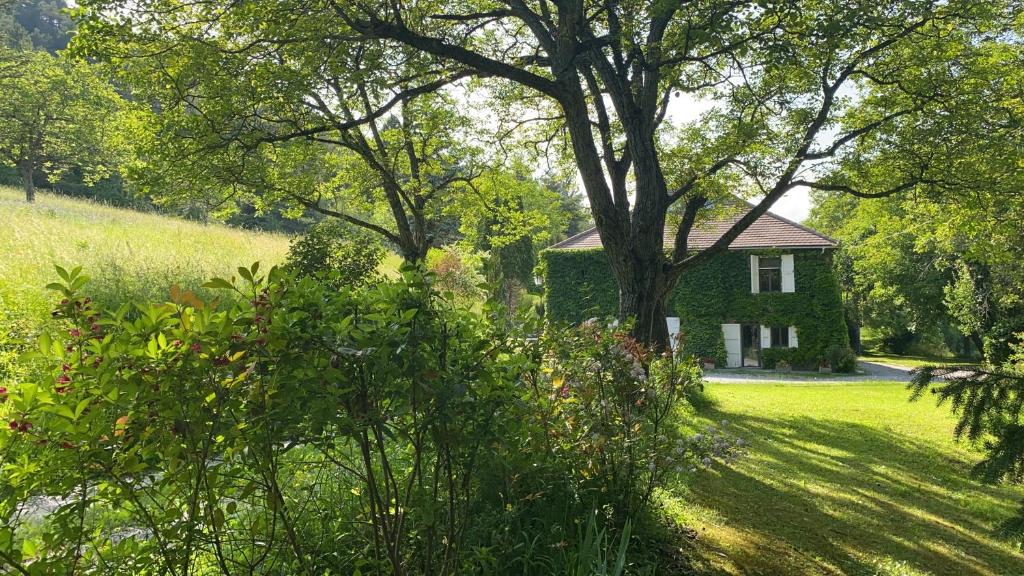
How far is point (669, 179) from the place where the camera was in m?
10.8

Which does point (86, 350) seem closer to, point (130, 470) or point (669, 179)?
point (130, 470)

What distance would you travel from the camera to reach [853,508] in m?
5.71

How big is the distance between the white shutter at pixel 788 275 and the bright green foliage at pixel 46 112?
86.5ft

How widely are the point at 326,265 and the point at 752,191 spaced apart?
832 centimetres

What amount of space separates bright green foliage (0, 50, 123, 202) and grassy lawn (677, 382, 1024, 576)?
25.0 metres

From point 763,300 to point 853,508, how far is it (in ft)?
57.4

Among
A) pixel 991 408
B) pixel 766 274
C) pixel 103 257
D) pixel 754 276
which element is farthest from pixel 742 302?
pixel 103 257

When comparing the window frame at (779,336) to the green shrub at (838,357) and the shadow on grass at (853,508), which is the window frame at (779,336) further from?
the shadow on grass at (853,508)

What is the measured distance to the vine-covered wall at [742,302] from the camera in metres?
21.4

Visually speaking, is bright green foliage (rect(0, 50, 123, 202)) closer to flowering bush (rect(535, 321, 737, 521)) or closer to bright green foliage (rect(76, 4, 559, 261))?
bright green foliage (rect(76, 4, 559, 261))

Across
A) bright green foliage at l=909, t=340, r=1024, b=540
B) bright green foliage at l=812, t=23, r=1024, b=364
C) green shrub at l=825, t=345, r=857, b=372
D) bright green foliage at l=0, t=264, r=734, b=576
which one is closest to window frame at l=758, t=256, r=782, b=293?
green shrub at l=825, t=345, r=857, b=372

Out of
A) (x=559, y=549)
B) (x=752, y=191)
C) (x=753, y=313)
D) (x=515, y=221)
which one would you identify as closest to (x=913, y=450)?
(x=752, y=191)


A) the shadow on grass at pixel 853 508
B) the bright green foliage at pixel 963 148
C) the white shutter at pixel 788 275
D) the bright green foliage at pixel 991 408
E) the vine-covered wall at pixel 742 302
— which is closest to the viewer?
the bright green foliage at pixel 991 408

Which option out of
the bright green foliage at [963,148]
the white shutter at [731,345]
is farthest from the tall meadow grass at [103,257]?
the white shutter at [731,345]
